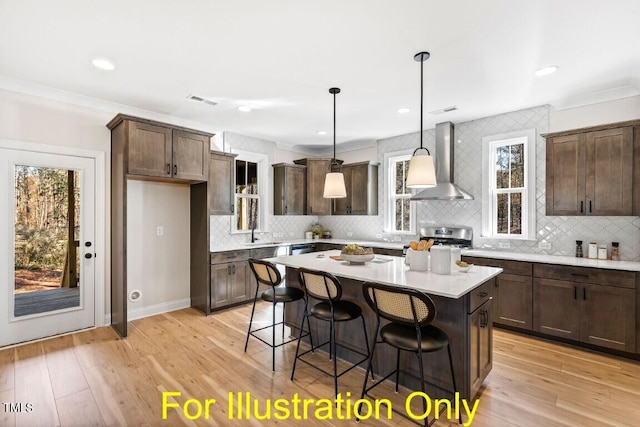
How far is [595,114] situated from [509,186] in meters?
1.19

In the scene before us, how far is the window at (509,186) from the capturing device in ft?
13.4

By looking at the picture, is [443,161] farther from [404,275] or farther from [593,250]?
[404,275]

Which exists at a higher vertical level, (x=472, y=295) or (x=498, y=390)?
(x=472, y=295)

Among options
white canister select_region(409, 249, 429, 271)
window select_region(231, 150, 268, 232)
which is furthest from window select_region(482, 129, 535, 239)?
window select_region(231, 150, 268, 232)

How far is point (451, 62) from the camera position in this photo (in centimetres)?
288

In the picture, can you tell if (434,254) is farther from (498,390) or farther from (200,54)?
(200,54)

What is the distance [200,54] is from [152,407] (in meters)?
2.87

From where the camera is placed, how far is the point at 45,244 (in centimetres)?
346

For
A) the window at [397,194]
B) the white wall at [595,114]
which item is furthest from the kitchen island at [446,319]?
the window at [397,194]

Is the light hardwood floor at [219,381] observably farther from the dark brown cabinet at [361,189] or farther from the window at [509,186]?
the dark brown cabinet at [361,189]

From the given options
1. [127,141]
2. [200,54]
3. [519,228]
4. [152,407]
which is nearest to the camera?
[152,407]

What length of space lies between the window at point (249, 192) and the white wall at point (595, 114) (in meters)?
4.37

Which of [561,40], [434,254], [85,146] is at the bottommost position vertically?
[434,254]

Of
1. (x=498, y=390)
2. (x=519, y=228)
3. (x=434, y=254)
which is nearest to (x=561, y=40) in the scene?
(x=434, y=254)
